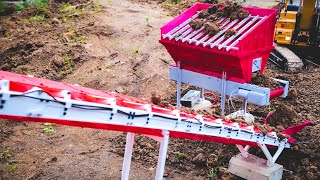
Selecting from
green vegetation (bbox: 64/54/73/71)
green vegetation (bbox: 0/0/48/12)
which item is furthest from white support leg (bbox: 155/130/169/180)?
green vegetation (bbox: 0/0/48/12)

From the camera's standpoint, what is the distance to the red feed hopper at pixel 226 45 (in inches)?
210

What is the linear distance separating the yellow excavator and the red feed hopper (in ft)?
12.8

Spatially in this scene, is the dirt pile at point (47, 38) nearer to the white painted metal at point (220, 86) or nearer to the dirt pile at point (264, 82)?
the white painted metal at point (220, 86)

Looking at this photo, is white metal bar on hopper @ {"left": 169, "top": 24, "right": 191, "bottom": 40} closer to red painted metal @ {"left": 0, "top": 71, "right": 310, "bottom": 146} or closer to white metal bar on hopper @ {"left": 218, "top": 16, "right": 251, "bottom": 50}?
white metal bar on hopper @ {"left": 218, "top": 16, "right": 251, "bottom": 50}

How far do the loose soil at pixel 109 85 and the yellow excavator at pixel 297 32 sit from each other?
457 millimetres

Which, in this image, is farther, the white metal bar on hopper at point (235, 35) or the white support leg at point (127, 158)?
the white metal bar on hopper at point (235, 35)

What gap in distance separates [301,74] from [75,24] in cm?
700

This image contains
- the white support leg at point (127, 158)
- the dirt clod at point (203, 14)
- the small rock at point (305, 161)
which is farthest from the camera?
the dirt clod at point (203, 14)

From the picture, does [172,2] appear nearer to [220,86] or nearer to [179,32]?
[179,32]

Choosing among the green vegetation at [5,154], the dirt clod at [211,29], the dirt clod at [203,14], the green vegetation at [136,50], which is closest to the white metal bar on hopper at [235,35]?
the dirt clod at [211,29]

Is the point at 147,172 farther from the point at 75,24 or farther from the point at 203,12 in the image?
the point at 75,24

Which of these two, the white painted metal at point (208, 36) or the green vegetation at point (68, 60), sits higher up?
the white painted metal at point (208, 36)

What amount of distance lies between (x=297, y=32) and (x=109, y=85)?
514 centimetres

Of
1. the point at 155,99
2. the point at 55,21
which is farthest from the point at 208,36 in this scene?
the point at 55,21
